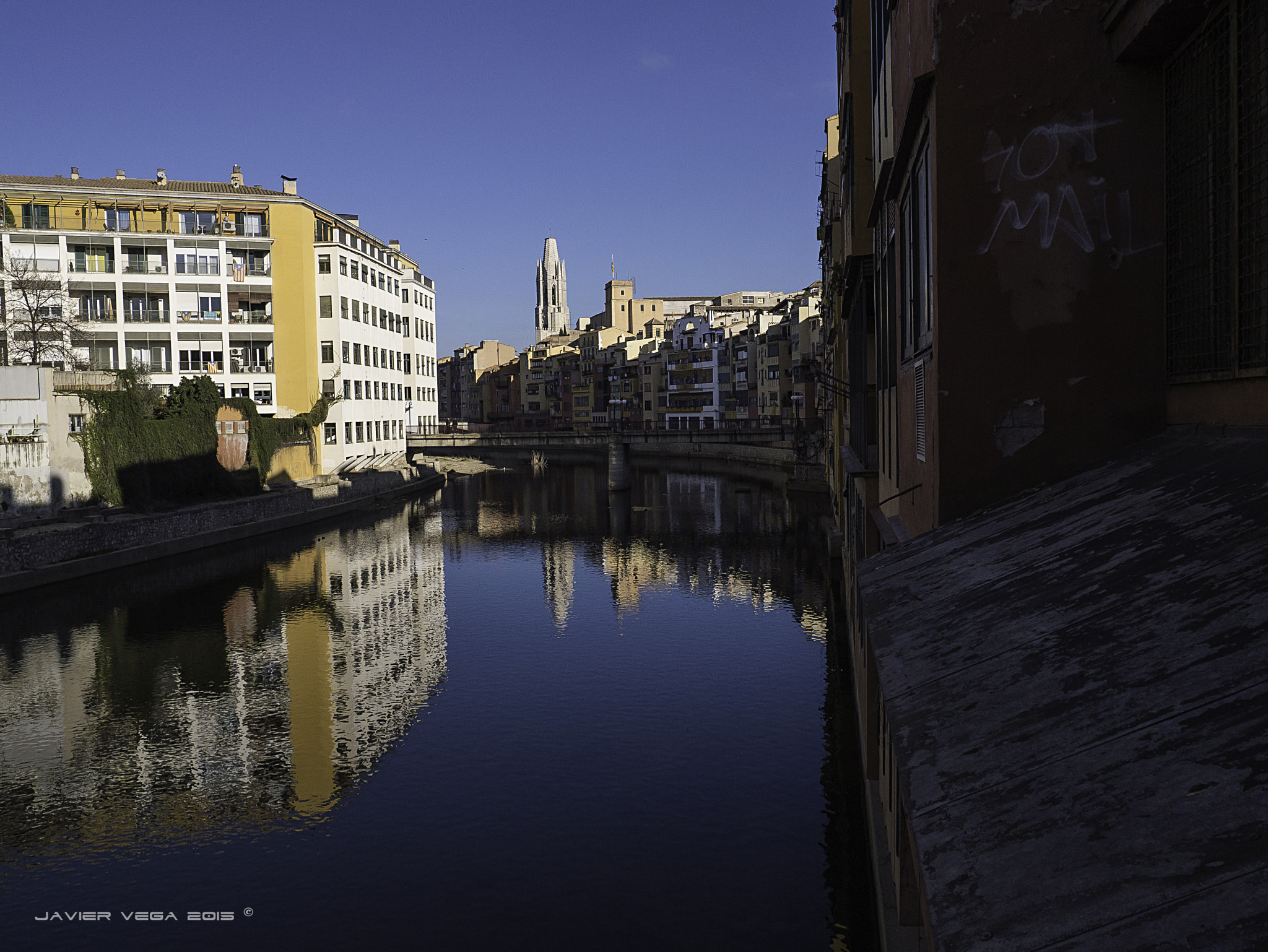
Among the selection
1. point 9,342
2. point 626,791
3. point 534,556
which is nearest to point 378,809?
point 626,791

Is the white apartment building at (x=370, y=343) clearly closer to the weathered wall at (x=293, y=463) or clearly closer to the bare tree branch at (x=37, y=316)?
the weathered wall at (x=293, y=463)

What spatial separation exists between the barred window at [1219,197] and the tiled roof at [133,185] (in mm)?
71499

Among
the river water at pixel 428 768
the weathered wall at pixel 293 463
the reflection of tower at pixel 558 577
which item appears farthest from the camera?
the weathered wall at pixel 293 463

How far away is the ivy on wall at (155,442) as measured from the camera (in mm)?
44844

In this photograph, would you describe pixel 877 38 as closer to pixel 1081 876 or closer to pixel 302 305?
pixel 1081 876

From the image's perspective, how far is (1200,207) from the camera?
20.3ft

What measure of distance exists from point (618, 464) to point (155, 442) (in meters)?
34.3

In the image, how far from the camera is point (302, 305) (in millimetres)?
69562

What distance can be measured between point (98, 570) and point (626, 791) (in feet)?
91.3

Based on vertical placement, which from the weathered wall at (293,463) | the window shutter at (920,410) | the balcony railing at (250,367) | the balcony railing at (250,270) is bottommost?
the weathered wall at (293,463)

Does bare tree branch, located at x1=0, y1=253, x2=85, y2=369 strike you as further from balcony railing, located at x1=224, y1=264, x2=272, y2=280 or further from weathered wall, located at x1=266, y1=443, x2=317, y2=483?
weathered wall, located at x1=266, y1=443, x2=317, y2=483

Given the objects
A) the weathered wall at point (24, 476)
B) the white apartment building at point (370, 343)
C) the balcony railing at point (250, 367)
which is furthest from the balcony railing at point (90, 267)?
the weathered wall at point (24, 476)

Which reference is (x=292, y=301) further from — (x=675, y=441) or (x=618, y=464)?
(x=675, y=441)

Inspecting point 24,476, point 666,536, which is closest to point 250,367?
point 24,476
